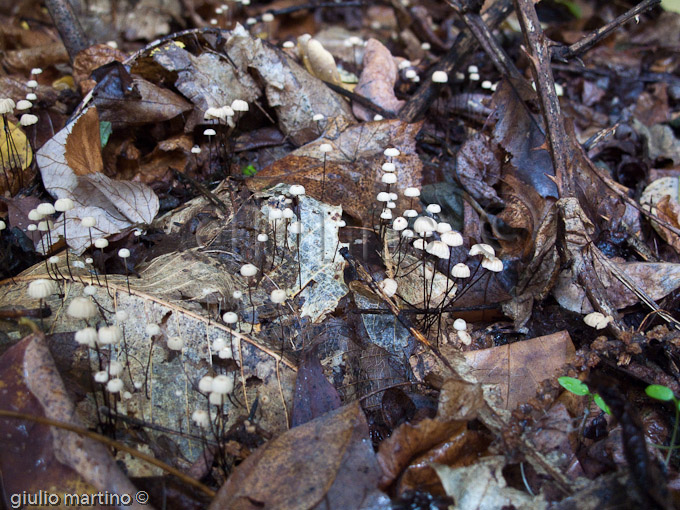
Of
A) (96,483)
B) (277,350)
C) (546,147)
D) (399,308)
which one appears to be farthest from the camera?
(546,147)

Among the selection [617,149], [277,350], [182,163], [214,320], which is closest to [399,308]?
[277,350]

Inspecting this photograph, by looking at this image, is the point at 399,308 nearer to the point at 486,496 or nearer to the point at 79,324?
the point at 486,496

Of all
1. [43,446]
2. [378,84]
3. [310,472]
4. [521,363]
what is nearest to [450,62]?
[378,84]

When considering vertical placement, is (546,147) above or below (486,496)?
above

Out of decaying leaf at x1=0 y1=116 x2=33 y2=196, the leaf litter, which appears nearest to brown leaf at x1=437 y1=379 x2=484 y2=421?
the leaf litter

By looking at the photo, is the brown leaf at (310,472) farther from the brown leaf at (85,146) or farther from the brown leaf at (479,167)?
the brown leaf at (85,146)

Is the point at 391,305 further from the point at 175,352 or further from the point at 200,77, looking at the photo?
the point at 200,77
